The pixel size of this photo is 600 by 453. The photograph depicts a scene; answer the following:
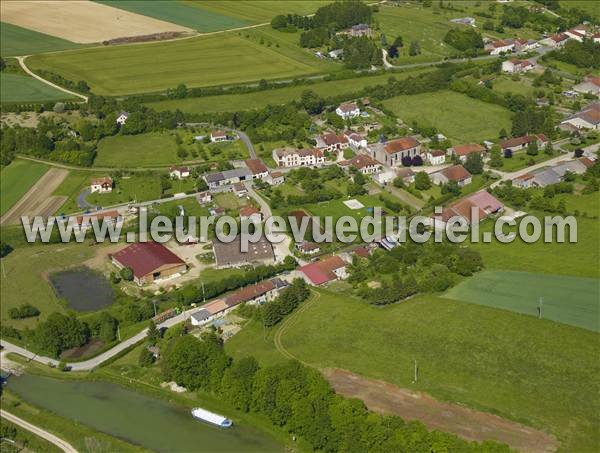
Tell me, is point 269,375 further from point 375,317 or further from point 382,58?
point 382,58

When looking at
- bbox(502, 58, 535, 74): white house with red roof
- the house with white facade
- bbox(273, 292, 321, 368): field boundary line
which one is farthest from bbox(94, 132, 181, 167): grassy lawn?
bbox(502, 58, 535, 74): white house with red roof

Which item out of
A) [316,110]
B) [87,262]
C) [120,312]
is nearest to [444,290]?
[120,312]

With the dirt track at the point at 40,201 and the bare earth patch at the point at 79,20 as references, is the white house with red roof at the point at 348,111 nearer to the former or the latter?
the dirt track at the point at 40,201

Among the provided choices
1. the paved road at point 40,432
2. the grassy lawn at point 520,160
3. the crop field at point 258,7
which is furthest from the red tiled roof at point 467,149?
the crop field at point 258,7

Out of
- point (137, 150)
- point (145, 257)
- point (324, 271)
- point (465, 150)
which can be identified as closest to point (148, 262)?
point (145, 257)

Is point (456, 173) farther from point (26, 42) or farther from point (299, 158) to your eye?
point (26, 42)
